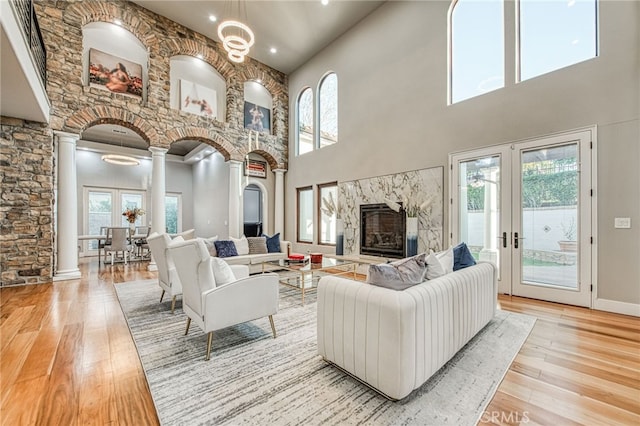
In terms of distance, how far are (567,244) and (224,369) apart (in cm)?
443

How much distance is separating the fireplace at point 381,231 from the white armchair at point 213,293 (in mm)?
3502

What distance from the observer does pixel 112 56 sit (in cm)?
573

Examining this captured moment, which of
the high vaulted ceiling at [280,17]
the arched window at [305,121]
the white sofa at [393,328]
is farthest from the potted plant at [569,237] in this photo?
the arched window at [305,121]

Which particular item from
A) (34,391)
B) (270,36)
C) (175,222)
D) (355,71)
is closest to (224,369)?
(34,391)

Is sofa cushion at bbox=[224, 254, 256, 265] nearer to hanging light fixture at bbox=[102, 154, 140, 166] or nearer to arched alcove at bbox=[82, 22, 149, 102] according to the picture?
arched alcove at bbox=[82, 22, 149, 102]

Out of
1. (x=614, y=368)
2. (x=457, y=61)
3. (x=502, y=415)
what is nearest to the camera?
(x=502, y=415)

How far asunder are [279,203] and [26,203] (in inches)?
213

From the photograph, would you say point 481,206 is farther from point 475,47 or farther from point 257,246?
point 257,246

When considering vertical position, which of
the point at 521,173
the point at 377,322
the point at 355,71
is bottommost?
the point at 377,322

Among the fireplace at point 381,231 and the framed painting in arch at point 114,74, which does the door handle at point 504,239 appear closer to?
the fireplace at point 381,231

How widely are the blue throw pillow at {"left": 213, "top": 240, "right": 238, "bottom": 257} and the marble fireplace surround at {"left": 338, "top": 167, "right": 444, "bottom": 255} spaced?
8.68ft

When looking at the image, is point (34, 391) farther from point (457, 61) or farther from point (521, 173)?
point (457, 61)

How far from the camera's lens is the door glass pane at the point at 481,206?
4199 millimetres

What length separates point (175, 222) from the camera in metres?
10.6
